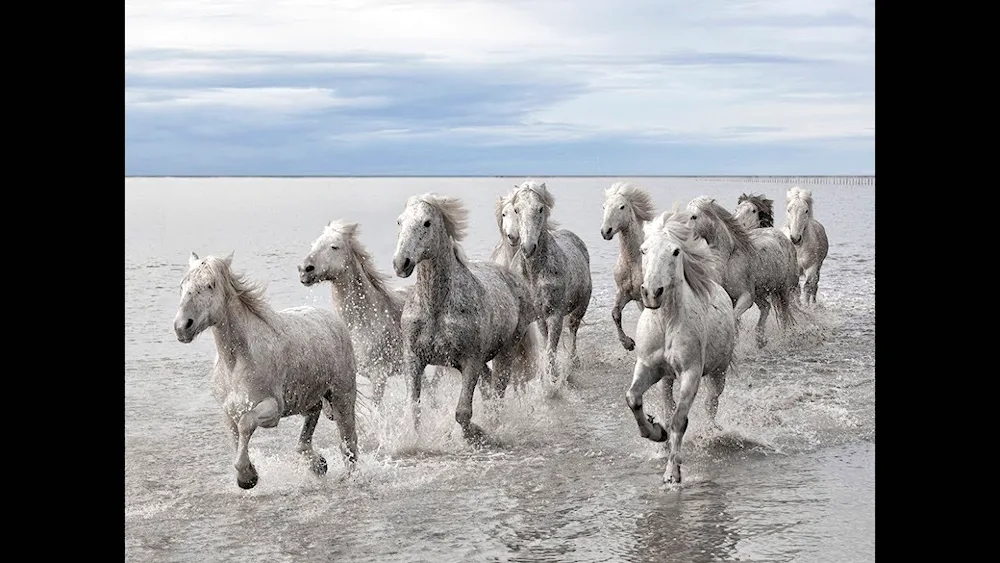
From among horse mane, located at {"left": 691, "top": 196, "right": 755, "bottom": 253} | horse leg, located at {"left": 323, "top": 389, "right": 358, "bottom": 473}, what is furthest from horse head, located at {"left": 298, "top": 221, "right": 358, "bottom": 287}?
horse mane, located at {"left": 691, "top": 196, "right": 755, "bottom": 253}

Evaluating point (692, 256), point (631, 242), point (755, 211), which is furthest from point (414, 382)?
point (755, 211)

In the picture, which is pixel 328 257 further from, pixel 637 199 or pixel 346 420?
pixel 637 199

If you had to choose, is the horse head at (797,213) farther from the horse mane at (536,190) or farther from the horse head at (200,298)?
the horse head at (200,298)

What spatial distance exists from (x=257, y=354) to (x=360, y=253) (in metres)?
2.35

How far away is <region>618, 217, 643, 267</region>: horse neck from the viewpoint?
1268 cm

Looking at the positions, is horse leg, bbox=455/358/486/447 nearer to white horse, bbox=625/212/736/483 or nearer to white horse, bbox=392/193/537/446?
white horse, bbox=392/193/537/446

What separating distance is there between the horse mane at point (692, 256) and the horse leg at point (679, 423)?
2.13 feet

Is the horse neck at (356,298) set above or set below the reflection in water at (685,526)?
above

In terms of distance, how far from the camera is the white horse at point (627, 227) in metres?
12.4

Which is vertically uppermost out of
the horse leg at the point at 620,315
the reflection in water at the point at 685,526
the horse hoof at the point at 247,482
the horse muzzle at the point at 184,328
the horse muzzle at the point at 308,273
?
the horse muzzle at the point at 308,273

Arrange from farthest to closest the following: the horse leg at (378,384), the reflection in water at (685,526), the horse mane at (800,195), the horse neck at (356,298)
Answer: the horse mane at (800,195)
the horse leg at (378,384)
the horse neck at (356,298)
the reflection in water at (685,526)

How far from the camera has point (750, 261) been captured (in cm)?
1384

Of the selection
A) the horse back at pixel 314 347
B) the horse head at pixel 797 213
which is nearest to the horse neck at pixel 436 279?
the horse back at pixel 314 347
